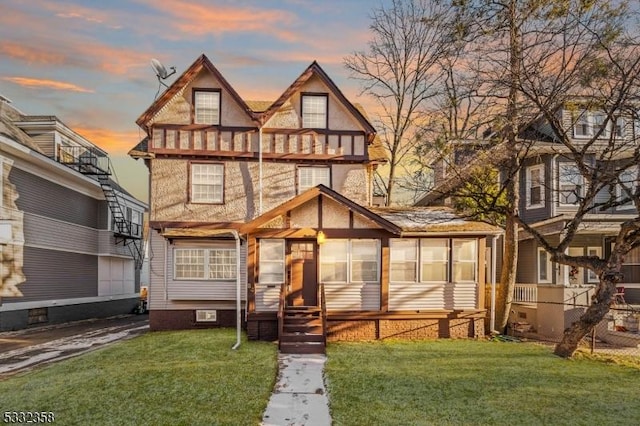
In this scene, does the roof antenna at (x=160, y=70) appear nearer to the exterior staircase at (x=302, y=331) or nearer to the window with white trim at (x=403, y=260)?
the exterior staircase at (x=302, y=331)

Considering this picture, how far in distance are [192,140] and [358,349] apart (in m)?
9.53

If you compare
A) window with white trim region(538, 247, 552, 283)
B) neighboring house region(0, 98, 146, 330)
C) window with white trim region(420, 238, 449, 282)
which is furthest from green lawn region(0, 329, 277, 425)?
window with white trim region(538, 247, 552, 283)

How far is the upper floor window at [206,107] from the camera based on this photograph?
53.7ft

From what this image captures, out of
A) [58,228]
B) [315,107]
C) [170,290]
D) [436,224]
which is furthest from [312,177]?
[58,228]

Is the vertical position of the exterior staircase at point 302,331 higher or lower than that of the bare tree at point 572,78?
lower

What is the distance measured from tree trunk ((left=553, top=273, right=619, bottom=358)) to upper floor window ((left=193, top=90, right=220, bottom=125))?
1317 cm

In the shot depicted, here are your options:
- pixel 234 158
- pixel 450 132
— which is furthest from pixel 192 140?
pixel 450 132

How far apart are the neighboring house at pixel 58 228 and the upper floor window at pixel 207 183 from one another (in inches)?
279

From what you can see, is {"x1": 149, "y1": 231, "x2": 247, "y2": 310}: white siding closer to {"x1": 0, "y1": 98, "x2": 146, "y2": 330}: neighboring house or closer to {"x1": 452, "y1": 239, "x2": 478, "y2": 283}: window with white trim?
{"x1": 0, "y1": 98, "x2": 146, "y2": 330}: neighboring house

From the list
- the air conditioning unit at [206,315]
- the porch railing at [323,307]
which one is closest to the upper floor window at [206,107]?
the air conditioning unit at [206,315]

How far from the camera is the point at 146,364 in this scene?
33.0 ft

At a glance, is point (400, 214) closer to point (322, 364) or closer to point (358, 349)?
point (358, 349)

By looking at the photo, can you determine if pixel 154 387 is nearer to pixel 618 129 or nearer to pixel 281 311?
pixel 281 311

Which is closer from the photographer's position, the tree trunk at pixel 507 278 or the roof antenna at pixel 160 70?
the tree trunk at pixel 507 278
